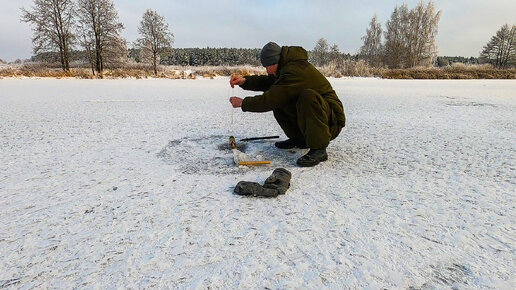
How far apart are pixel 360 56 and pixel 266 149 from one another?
46805mm

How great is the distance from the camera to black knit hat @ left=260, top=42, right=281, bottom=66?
2109mm

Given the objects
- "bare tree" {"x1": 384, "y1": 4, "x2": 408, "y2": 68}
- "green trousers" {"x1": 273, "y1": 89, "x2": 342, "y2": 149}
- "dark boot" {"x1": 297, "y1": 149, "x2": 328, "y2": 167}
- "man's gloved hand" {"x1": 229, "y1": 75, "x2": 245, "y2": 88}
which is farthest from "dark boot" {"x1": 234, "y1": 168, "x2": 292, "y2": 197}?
"bare tree" {"x1": 384, "y1": 4, "x2": 408, "y2": 68}

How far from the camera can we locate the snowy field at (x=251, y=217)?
955 millimetres

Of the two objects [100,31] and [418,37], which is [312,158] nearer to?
[100,31]

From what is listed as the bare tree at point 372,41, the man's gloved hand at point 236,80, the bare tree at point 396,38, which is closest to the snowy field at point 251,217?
the man's gloved hand at point 236,80

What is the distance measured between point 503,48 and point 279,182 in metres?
48.8

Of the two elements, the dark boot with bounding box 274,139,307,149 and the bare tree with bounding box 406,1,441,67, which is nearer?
the dark boot with bounding box 274,139,307,149

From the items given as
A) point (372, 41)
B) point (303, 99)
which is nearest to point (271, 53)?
point (303, 99)

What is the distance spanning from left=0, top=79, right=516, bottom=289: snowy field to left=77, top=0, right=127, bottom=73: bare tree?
79.4 ft

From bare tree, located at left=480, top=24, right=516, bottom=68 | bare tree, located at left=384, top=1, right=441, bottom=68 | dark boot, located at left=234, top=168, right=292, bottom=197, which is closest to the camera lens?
dark boot, located at left=234, top=168, right=292, bottom=197

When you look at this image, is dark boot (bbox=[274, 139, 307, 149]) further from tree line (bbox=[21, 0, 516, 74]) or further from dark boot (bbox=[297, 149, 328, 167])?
tree line (bbox=[21, 0, 516, 74])

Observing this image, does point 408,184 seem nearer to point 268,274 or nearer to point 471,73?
point 268,274

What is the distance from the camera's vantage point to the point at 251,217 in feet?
4.30

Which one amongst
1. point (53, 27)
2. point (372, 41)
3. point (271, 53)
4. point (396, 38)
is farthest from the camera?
point (372, 41)
